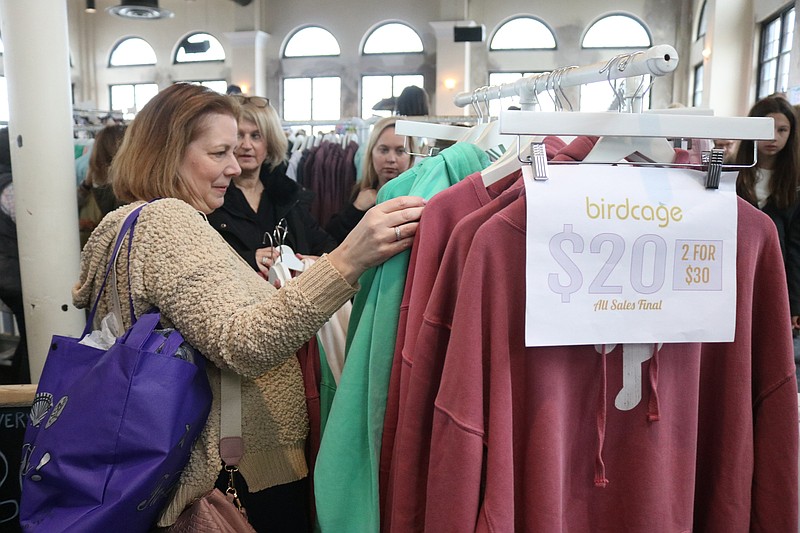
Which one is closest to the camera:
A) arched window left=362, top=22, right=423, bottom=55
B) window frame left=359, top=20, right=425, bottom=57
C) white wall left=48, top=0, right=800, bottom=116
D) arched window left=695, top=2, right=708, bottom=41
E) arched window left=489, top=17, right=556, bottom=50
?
arched window left=695, top=2, right=708, bottom=41

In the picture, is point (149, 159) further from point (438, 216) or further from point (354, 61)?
point (354, 61)

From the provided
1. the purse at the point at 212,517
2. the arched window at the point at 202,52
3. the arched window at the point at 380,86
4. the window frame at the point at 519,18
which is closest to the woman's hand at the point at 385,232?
the purse at the point at 212,517

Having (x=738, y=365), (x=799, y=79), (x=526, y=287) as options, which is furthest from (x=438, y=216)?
(x=799, y=79)

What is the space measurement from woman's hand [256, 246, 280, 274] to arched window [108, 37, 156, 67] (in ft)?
43.1

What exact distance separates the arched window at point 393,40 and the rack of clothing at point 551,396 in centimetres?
1225

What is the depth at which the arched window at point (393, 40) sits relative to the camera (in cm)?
1275

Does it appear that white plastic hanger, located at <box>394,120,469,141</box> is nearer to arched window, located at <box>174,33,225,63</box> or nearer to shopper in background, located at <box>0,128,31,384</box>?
shopper in background, located at <box>0,128,31,384</box>

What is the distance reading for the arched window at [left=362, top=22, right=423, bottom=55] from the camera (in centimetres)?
1275

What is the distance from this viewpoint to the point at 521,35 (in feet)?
41.0

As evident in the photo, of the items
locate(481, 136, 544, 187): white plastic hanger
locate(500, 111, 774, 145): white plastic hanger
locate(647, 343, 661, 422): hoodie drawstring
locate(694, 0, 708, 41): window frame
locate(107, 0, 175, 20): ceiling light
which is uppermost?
locate(694, 0, 708, 41): window frame

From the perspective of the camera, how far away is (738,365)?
103cm

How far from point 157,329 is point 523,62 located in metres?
12.0

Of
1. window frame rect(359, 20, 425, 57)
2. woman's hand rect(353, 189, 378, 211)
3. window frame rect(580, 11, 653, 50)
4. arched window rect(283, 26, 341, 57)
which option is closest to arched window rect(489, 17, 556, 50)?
window frame rect(580, 11, 653, 50)

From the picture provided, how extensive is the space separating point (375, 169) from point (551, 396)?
2.34m
